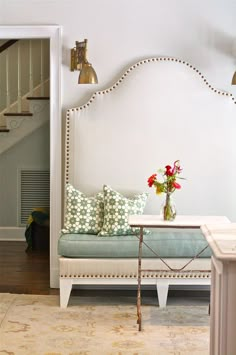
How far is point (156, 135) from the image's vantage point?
546 cm

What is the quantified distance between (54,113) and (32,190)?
87.4 inches

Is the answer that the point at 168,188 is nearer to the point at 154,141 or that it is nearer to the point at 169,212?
the point at 169,212

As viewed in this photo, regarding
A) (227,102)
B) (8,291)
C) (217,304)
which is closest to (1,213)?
(8,291)

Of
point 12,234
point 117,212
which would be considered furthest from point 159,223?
point 12,234

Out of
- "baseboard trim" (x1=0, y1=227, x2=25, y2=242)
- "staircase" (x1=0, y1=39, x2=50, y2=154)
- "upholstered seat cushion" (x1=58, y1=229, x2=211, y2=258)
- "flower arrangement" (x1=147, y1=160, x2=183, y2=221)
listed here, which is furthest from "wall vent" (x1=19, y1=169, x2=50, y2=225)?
"flower arrangement" (x1=147, y1=160, x2=183, y2=221)

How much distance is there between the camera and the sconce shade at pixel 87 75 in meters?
5.22

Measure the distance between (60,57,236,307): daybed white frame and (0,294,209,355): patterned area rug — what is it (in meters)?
0.97

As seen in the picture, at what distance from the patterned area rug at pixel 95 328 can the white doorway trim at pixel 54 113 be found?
0.56 meters

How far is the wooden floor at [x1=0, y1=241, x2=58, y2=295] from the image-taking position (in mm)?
5430

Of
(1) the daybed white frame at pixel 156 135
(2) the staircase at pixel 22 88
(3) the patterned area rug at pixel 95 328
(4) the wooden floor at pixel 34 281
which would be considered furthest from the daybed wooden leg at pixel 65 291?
(2) the staircase at pixel 22 88

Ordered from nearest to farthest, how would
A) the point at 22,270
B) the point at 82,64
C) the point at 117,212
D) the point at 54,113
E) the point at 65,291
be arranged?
the point at 65,291, the point at 117,212, the point at 82,64, the point at 54,113, the point at 22,270

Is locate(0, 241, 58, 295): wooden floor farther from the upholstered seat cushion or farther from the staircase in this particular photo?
the staircase

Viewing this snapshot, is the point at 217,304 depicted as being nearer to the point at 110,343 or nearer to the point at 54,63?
the point at 110,343

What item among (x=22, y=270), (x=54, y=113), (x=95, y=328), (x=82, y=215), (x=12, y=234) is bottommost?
(x=95, y=328)
